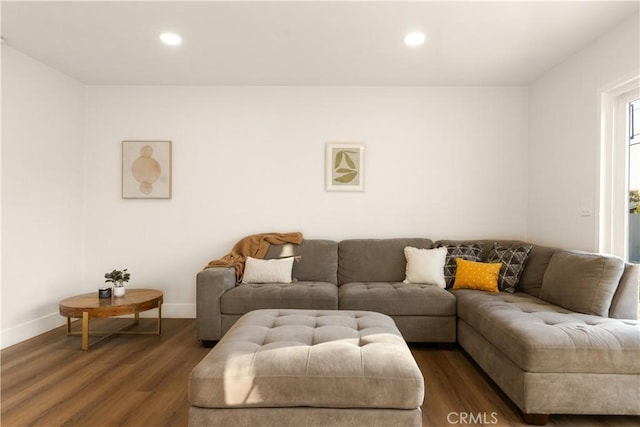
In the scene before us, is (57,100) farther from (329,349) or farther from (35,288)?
(329,349)

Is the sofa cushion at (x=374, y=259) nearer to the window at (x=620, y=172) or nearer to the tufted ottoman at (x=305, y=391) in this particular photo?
the window at (x=620, y=172)

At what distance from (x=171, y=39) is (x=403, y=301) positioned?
2.88m

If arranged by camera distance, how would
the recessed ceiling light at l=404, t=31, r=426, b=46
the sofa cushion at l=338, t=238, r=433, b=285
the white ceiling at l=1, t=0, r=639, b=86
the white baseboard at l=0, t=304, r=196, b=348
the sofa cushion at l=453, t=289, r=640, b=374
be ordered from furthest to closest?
1. the sofa cushion at l=338, t=238, r=433, b=285
2. the white baseboard at l=0, t=304, r=196, b=348
3. the recessed ceiling light at l=404, t=31, r=426, b=46
4. the white ceiling at l=1, t=0, r=639, b=86
5. the sofa cushion at l=453, t=289, r=640, b=374

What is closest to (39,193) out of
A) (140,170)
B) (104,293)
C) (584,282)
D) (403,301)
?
(140,170)

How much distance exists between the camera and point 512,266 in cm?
328

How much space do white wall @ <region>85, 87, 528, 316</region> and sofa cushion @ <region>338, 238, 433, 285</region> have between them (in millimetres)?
299

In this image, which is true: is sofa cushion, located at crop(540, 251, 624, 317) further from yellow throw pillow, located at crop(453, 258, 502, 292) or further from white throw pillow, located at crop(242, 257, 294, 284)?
white throw pillow, located at crop(242, 257, 294, 284)

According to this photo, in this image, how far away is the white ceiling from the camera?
8.38 ft

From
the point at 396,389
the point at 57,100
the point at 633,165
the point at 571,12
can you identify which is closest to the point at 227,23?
the point at 57,100

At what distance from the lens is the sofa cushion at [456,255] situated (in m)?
3.49

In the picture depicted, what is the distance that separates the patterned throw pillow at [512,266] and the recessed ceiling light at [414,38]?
2007mm

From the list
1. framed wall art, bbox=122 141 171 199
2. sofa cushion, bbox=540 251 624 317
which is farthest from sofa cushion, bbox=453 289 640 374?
framed wall art, bbox=122 141 171 199

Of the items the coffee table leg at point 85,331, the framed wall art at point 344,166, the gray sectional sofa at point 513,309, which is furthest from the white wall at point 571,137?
the coffee table leg at point 85,331

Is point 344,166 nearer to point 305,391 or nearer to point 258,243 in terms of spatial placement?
point 258,243
